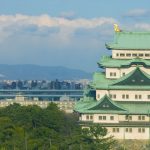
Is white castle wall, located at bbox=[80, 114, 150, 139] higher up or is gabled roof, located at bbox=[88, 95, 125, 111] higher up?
gabled roof, located at bbox=[88, 95, 125, 111]

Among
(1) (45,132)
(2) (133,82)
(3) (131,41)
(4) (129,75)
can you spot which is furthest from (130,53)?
(1) (45,132)

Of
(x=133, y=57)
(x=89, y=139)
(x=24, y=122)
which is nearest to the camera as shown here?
(x=89, y=139)

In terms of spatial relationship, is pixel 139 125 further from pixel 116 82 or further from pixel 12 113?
pixel 12 113

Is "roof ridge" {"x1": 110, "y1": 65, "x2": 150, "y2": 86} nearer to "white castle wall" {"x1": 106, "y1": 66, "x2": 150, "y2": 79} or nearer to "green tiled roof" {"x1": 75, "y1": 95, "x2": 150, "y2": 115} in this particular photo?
"white castle wall" {"x1": 106, "y1": 66, "x2": 150, "y2": 79}

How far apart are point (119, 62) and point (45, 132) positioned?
13.2m

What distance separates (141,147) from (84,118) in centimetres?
456

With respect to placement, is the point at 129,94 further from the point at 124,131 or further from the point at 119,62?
the point at 119,62

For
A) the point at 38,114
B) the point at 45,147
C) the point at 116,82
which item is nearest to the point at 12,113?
the point at 38,114

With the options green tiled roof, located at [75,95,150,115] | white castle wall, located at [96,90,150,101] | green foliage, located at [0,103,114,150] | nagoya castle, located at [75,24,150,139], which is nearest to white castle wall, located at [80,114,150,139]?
nagoya castle, located at [75,24,150,139]

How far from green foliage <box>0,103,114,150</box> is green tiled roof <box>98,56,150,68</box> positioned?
4.76 metres

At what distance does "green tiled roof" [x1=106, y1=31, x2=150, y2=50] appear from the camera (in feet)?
229

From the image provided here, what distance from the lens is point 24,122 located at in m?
64.1

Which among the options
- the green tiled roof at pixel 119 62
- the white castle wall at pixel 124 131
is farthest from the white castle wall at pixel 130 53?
the white castle wall at pixel 124 131

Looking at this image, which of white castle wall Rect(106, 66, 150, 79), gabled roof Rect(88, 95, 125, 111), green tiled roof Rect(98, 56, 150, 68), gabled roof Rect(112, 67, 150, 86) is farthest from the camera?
white castle wall Rect(106, 66, 150, 79)
